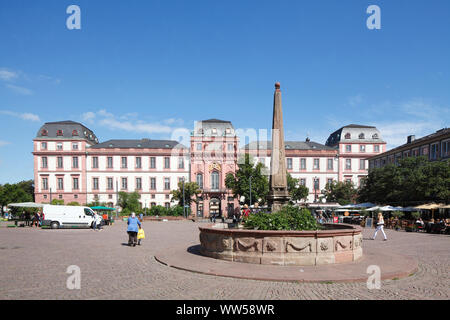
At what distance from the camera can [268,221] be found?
33.8ft

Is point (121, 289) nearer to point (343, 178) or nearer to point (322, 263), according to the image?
point (322, 263)

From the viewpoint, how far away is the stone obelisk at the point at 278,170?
43.6ft

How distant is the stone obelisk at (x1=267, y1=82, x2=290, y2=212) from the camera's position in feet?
43.6

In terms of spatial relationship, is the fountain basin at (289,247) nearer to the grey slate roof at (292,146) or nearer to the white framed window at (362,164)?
the grey slate roof at (292,146)

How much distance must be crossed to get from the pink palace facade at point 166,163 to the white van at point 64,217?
3366cm

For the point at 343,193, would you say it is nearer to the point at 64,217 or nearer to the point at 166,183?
the point at 166,183

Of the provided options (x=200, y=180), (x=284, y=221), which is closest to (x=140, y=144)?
(x=200, y=180)

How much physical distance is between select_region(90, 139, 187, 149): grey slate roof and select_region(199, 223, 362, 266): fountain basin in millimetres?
57344

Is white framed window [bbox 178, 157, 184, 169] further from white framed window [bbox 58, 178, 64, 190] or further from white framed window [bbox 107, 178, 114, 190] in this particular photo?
white framed window [bbox 58, 178, 64, 190]

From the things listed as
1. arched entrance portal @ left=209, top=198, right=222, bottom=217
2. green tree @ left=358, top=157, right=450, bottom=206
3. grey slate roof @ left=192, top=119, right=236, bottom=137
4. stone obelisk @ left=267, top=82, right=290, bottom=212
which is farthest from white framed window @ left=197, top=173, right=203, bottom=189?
stone obelisk @ left=267, top=82, right=290, bottom=212

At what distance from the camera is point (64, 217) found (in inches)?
1038

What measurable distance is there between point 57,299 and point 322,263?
21.9ft

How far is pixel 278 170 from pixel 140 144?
57026 millimetres
